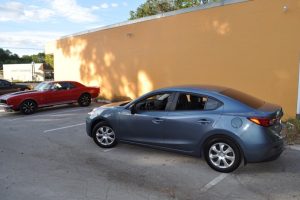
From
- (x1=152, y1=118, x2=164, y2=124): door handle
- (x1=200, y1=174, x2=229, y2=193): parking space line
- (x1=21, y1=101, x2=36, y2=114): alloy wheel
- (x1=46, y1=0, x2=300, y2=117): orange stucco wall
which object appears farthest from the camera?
(x1=21, y1=101, x2=36, y2=114): alloy wheel

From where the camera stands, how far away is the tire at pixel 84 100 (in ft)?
50.0

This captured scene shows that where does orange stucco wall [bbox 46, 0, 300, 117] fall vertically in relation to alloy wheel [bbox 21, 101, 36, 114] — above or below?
above

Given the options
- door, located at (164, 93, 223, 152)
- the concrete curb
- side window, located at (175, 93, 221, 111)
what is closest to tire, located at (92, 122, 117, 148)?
door, located at (164, 93, 223, 152)

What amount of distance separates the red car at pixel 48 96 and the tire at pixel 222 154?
31.3ft

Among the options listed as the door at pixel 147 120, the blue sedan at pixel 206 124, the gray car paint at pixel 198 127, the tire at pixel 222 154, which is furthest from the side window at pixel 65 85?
the tire at pixel 222 154

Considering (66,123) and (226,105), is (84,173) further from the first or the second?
(66,123)

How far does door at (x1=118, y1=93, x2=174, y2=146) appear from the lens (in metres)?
6.50

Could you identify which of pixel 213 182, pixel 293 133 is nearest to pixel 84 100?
pixel 293 133

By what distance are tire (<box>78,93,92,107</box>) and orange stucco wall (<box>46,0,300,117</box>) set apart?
1660 millimetres

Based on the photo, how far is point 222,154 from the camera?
5762 mm

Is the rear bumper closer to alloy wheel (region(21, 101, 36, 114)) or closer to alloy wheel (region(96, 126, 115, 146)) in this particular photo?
alloy wheel (region(96, 126, 115, 146))

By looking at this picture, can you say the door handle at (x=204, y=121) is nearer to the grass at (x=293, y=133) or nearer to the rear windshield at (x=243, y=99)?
the rear windshield at (x=243, y=99)

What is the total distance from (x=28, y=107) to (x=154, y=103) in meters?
8.23

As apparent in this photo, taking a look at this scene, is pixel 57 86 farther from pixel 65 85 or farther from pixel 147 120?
pixel 147 120
